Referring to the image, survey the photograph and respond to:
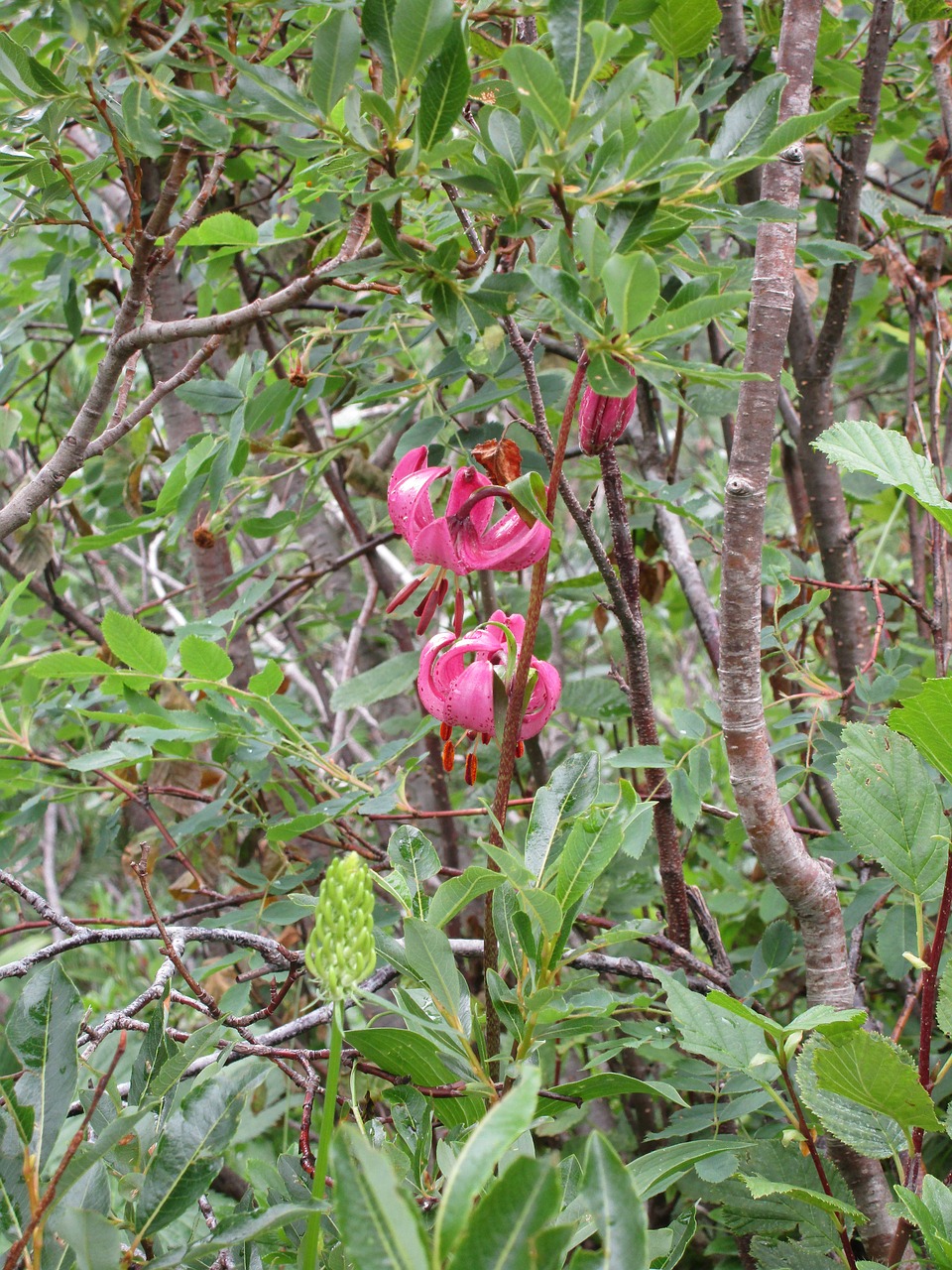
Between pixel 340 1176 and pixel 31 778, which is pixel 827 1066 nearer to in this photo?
pixel 340 1176

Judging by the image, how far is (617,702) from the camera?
136 centimetres

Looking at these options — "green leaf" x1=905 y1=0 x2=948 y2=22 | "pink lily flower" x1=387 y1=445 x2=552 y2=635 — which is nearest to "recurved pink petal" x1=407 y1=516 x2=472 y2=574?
"pink lily flower" x1=387 y1=445 x2=552 y2=635

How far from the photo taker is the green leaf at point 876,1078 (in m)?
0.49

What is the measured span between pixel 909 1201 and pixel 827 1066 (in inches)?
2.7

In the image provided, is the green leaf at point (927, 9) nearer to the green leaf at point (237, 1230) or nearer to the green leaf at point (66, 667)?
the green leaf at point (66, 667)

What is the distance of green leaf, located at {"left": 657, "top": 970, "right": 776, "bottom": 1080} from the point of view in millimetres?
568

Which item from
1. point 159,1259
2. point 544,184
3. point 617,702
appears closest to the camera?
point 159,1259

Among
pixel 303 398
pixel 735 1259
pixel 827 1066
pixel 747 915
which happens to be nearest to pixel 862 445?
pixel 827 1066

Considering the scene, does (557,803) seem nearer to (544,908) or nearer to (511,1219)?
(544,908)

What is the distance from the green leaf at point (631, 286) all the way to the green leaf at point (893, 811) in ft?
1.03

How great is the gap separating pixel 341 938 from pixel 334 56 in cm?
50

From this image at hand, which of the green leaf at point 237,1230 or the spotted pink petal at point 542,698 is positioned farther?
the spotted pink petal at point 542,698

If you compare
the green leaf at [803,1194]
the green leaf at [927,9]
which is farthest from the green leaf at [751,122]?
the green leaf at [927,9]

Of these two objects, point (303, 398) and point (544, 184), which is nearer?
point (544, 184)
